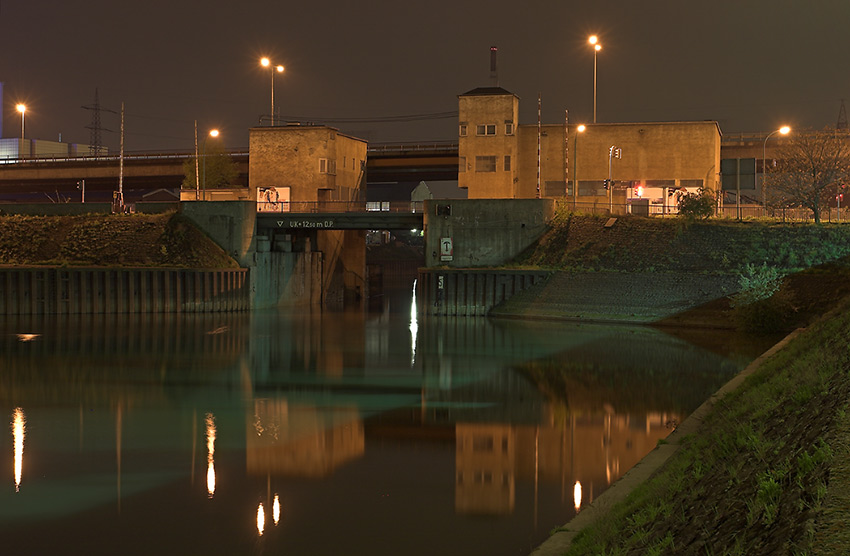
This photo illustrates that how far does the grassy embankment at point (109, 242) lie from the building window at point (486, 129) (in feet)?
72.9

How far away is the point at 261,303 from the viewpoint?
211 ft

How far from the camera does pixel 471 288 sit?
193 feet

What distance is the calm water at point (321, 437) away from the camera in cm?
1605

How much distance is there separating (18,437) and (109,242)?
A: 42.3m

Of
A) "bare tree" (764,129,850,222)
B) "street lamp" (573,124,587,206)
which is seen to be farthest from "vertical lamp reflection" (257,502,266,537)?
"bare tree" (764,129,850,222)

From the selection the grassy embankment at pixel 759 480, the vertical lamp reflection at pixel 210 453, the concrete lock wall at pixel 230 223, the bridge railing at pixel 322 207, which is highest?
the bridge railing at pixel 322 207

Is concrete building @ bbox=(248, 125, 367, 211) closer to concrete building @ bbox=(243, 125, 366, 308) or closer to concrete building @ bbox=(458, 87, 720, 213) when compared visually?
concrete building @ bbox=(243, 125, 366, 308)

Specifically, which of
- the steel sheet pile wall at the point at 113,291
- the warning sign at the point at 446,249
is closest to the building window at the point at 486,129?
the warning sign at the point at 446,249

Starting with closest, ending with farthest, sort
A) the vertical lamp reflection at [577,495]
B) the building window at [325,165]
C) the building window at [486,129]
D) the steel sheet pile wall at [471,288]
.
Answer: the vertical lamp reflection at [577,495] < the steel sheet pile wall at [471,288] < the building window at [486,129] < the building window at [325,165]

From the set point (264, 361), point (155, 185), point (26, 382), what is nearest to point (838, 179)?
point (264, 361)

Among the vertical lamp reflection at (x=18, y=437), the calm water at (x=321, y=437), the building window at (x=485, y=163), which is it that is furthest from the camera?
the building window at (x=485, y=163)

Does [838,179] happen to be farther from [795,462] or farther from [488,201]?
[795,462]

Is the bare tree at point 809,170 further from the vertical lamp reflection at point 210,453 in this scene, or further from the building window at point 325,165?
the vertical lamp reflection at point 210,453

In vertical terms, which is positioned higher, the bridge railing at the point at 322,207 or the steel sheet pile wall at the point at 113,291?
the bridge railing at the point at 322,207
